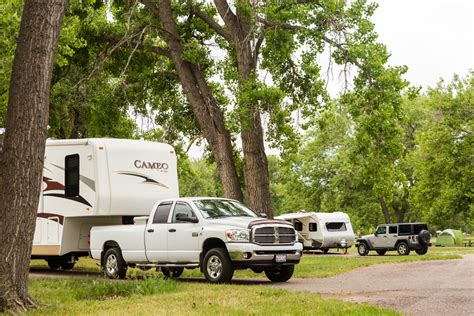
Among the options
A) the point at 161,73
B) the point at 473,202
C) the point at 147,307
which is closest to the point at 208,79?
the point at 161,73

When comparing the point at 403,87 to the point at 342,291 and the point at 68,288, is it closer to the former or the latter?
the point at 342,291

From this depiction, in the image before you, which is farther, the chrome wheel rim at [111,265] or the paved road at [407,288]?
the chrome wheel rim at [111,265]

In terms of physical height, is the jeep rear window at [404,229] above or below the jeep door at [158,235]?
above

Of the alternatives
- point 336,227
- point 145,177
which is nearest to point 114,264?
point 145,177

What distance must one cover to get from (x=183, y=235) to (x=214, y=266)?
3.81 feet

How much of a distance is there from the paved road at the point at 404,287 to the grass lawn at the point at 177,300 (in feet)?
3.26

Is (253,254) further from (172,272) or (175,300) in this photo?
(172,272)

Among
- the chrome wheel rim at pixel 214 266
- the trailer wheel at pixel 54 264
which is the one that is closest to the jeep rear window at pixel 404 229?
the trailer wheel at pixel 54 264

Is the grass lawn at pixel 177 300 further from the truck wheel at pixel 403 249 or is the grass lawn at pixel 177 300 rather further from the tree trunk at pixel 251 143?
the truck wheel at pixel 403 249

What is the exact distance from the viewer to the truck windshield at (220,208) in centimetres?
1659

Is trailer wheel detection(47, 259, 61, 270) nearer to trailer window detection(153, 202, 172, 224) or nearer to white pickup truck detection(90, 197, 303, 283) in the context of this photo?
white pickup truck detection(90, 197, 303, 283)

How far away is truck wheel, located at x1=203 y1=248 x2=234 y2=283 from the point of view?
1548cm

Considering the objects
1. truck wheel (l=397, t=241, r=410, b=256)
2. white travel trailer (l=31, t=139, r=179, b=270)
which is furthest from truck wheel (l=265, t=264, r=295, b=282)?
truck wheel (l=397, t=241, r=410, b=256)

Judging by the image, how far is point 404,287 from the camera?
575 inches
